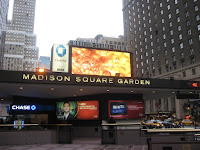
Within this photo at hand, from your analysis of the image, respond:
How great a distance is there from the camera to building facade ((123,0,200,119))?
63.7 meters

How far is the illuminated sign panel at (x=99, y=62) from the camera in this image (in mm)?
24592

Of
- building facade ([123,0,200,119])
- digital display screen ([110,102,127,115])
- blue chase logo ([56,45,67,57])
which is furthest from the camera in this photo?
building facade ([123,0,200,119])

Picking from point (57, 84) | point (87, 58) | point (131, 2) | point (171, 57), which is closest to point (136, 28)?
point (131, 2)

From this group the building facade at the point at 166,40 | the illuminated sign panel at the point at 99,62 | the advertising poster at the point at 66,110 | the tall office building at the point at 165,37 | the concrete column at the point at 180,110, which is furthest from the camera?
the concrete column at the point at 180,110

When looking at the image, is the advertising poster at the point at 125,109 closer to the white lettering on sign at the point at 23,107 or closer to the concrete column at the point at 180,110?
the white lettering on sign at the point at 23,107

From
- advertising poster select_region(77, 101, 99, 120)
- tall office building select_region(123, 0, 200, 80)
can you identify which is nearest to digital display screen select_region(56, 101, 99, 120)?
advertising poster select_region(77, 101, 99, 120)

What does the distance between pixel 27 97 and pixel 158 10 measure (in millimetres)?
69403

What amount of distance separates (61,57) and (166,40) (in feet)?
191

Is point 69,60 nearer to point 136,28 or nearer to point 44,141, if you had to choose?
point 44,141

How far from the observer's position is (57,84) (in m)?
16.1

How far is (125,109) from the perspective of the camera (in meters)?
21.0

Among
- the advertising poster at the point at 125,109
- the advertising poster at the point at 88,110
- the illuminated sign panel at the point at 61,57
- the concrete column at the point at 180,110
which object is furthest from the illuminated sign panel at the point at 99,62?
the concrete column at the point at 180,110

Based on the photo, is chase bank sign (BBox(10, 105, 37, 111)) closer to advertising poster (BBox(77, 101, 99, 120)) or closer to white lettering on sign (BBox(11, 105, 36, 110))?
white lettering on sign (BBox(11, 105, 36, 110))

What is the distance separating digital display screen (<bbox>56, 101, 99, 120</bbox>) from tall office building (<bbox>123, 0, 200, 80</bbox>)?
102ft
